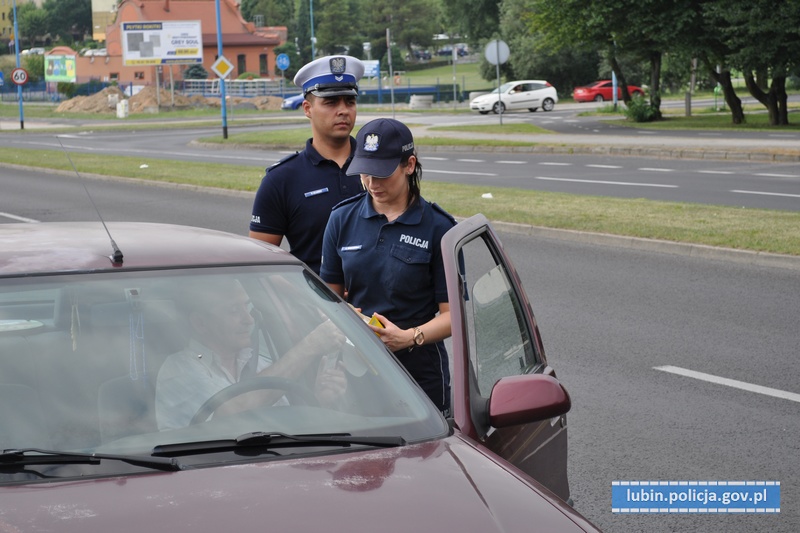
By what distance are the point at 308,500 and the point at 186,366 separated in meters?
0.82

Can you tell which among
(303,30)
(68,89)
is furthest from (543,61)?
(303,30)

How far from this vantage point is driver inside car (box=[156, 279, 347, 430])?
10.6 ft

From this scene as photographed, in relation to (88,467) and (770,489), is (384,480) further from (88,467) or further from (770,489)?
(770,489)

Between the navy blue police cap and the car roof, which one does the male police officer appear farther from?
the car roof

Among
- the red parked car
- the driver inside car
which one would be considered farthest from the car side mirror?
the red parked car

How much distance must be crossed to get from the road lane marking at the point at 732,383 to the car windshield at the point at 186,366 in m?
4.56

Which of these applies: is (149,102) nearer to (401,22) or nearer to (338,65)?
(401,22)

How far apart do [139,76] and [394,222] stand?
98677mm

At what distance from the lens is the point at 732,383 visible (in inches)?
304

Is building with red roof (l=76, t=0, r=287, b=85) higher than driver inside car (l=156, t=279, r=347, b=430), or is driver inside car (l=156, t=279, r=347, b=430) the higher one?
building with red roof (l=76, t=0, r=287, b=85)

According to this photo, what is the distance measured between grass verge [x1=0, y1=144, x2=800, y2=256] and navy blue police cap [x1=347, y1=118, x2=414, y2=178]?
9.01 metres

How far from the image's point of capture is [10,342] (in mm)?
3252

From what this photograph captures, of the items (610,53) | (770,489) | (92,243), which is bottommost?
(770,489)

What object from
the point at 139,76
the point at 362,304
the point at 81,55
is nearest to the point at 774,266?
the point at 362,304
